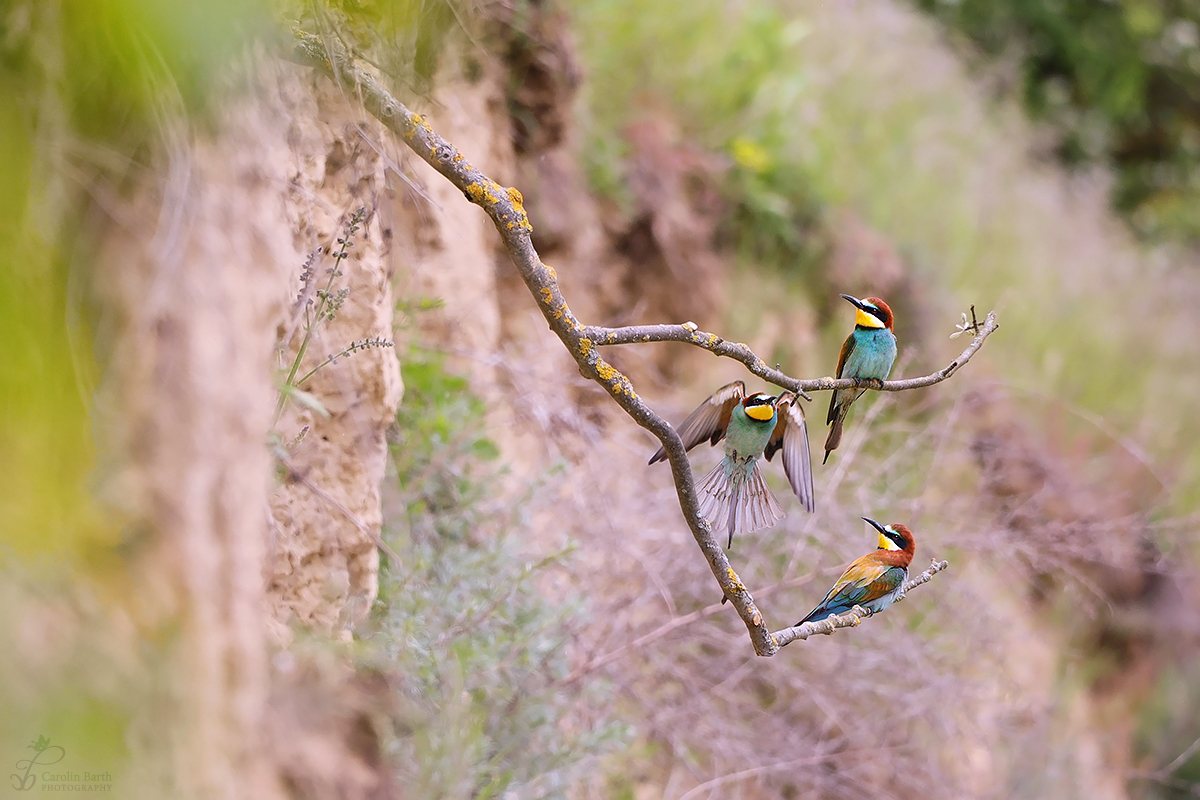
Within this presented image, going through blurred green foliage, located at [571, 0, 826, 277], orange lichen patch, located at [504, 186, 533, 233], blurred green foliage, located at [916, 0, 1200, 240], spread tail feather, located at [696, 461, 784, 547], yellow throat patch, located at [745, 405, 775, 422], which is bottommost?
spread tail feather, located at [696, 461, 784, 547]

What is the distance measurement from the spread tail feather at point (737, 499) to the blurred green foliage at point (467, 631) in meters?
0.80

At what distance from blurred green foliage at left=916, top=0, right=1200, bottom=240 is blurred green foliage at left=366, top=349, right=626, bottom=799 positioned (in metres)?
7.22

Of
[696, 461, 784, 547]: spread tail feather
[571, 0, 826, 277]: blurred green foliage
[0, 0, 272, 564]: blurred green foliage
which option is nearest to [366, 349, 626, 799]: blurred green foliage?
[696, 461, 784, 547]: spread tail feather

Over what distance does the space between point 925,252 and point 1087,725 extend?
2.71m

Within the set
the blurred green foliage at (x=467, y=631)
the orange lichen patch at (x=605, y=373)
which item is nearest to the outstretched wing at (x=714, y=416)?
the orange lichen patch at (x=605, y=373)

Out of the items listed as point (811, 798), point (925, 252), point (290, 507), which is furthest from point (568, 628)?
point (925, 252)

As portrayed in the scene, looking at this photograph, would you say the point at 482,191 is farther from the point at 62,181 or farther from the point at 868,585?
the point at 868,585

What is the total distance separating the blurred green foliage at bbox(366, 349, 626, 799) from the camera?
205 centimetres

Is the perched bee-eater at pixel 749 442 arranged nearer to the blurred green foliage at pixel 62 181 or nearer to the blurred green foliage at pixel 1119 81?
the blurred green foliage at pixel 62 181

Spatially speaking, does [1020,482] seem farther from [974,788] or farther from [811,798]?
[811,798]

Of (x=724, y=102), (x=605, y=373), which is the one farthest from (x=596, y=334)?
(x=724, y=102)

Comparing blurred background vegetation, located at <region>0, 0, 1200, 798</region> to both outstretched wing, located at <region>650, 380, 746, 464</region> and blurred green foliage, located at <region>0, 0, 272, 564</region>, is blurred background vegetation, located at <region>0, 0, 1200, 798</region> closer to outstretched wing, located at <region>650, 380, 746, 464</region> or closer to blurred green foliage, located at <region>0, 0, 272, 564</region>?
blurred green foliage, located at <region>0, 0, 272, 564</region>

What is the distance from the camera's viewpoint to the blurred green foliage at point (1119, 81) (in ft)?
27.0

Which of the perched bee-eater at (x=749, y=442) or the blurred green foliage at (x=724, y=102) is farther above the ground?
the blurred green foliage at (x=724, y=102)
